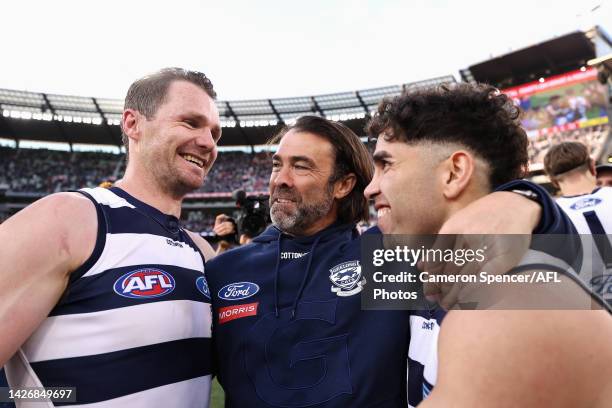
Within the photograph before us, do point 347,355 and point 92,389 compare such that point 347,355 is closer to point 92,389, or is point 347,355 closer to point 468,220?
point 468,220

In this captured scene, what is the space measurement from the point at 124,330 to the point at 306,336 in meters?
0.73

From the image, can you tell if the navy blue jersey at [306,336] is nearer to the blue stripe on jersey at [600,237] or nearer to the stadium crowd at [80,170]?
the blue stripe on jersey at [600,237]

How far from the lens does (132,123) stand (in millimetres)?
2262

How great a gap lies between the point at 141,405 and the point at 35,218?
84cm

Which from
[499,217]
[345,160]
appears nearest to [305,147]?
[345,160]

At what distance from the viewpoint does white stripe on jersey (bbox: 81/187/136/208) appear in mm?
1889

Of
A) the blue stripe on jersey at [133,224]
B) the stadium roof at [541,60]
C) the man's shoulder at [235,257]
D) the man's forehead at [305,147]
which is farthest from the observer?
the stadium roof at [541,60]

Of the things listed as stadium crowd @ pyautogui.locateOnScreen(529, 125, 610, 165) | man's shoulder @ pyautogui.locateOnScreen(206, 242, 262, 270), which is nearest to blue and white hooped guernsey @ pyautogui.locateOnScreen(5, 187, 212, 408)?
man's shoulder @ pyautogui.locateOnScreen(206, 242, 262, 270)

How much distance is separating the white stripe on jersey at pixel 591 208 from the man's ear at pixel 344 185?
5.36 ft

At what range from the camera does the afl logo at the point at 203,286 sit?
2023 millimetres

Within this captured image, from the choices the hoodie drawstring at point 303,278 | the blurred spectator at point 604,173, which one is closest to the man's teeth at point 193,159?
the hoodie drawstring at point 303,278

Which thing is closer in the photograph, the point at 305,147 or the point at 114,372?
the point at 114,372

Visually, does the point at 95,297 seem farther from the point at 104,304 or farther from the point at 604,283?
the point at 604,283

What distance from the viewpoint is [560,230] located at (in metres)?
1.01
